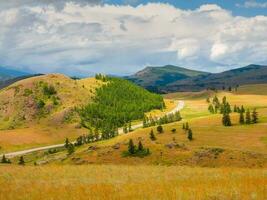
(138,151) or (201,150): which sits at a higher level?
(201,150)

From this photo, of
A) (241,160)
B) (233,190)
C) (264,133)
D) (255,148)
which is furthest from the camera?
(264,133)

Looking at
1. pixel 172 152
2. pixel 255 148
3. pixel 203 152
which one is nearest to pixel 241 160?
pixel 203 152

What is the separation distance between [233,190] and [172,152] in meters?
79.7

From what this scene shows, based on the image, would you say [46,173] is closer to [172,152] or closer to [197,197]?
[197,197]

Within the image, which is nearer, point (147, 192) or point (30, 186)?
point (147, 192)

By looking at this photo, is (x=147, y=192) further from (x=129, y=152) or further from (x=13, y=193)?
(x=129, y=152)

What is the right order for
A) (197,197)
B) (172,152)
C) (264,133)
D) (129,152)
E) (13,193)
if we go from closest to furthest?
(197,197)
(13,193)
(172,152)
(129,152)
(264,133)

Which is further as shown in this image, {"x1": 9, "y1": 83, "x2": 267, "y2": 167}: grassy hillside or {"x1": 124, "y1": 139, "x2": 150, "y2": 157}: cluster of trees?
{"x1": 124, "y1": 139, "x2": 150, "y2": 157}: cluster of trees

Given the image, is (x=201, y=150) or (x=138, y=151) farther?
(x=138, y=151)

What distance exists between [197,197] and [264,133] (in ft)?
474

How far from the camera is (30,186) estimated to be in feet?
83.3

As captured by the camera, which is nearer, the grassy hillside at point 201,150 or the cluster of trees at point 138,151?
the grassy hillside at point 201,150

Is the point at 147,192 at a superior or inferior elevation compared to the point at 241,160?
superior

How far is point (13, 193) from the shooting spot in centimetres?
2288
